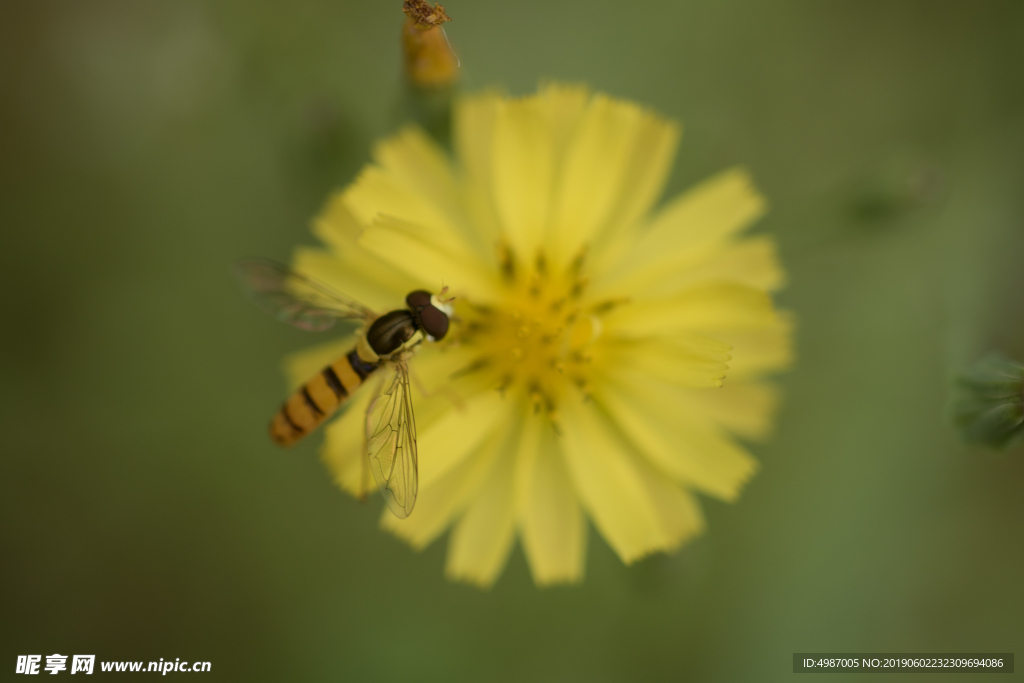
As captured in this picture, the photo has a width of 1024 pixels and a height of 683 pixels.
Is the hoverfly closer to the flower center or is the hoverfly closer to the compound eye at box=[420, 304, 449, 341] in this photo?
the compound eye at box=[420, 304, 449, 341]

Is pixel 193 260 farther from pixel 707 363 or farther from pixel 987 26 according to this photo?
pixel 987 26

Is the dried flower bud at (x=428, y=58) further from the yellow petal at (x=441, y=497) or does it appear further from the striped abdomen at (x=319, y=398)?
the yellow petal at (x=441, y=497)

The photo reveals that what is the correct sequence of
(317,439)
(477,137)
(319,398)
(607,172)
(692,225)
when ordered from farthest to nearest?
1. (317,439)
2. (477,137)
3. (692,225)
4. (607,172)
5. (319,398)

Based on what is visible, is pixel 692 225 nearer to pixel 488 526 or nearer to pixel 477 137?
pixel 477 137

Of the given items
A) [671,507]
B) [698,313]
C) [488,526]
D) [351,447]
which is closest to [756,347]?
[698,313]

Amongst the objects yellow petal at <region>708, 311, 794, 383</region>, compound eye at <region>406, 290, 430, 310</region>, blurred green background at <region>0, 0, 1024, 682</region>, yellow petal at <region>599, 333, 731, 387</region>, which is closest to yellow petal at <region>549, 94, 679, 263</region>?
yellow petal at <region>599, 333, 731, 387</region>

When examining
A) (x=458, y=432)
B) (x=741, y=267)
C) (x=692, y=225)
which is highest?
(x=692, y=225)

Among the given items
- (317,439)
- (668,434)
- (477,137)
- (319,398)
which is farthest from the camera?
(317,439)
